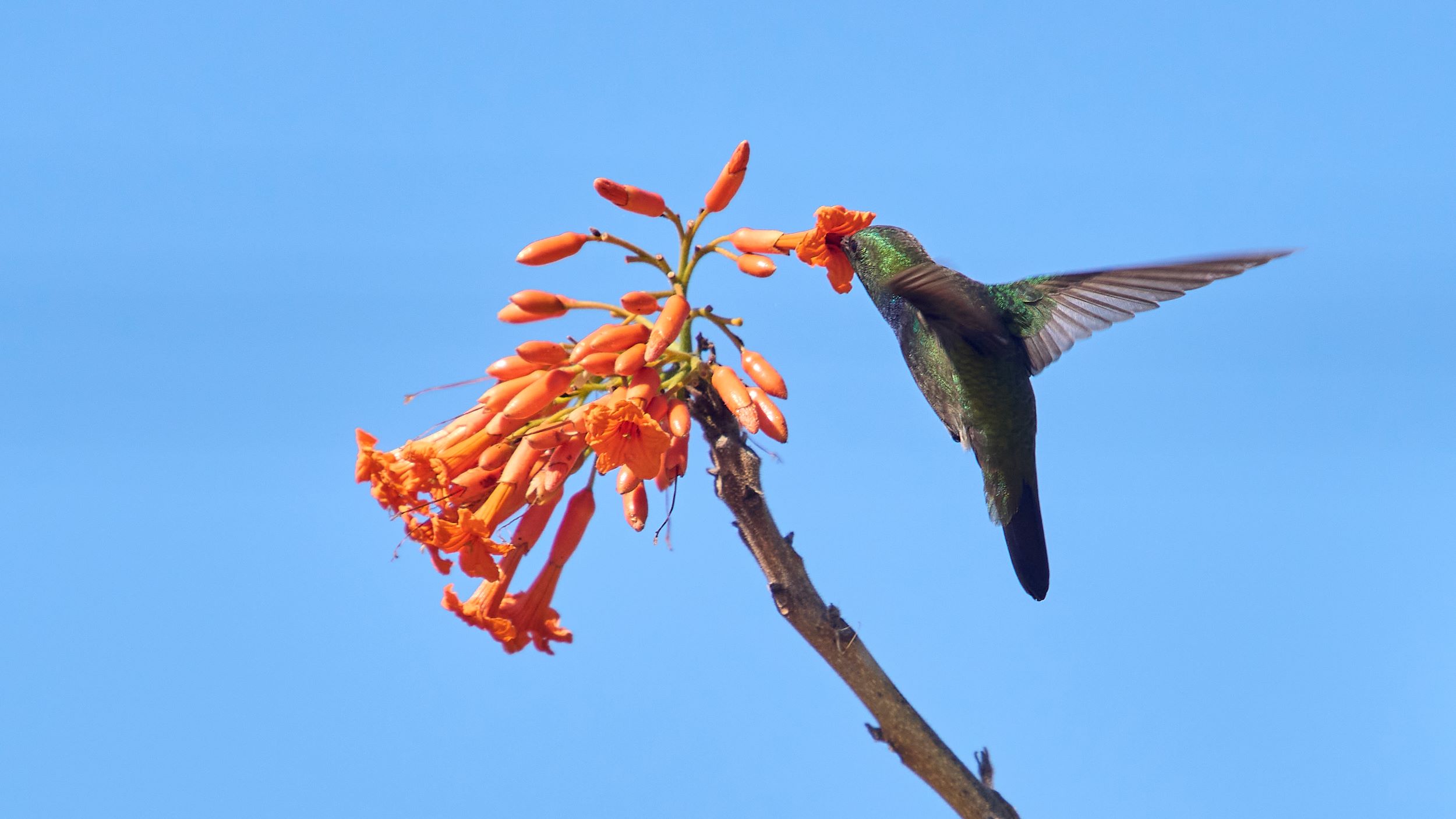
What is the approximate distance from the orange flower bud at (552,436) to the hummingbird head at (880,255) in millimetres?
1892

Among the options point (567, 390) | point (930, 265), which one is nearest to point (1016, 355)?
point (930, 265)

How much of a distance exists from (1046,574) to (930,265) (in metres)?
1.71

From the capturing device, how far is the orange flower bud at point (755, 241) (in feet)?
15.6

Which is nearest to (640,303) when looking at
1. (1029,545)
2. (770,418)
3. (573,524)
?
(770,418)

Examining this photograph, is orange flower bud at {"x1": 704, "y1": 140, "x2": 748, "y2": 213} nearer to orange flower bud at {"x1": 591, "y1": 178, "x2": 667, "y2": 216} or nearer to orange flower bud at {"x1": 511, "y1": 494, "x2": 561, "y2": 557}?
orange flower bud at {"x1": 591, "y1": 178, "x2": 667, "y2": 216}

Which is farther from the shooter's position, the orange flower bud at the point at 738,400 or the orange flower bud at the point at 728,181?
the orange flower bud at the point at 728,181

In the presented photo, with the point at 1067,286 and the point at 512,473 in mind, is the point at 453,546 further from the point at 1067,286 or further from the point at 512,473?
the point at 1067,286

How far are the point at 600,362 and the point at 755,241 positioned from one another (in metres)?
0.92

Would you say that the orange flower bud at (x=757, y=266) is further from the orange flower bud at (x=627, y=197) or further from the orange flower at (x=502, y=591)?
the orange flower at (x=502, y=591)

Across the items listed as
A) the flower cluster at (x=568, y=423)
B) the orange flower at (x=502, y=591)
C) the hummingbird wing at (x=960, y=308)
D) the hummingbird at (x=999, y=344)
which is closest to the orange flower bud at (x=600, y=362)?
the flower cluster at (x=568, y=423)

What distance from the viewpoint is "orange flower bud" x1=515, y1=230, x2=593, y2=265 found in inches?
182

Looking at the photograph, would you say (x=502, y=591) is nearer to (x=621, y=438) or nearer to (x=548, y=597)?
(x=548, y=597)

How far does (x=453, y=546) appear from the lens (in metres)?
4.63

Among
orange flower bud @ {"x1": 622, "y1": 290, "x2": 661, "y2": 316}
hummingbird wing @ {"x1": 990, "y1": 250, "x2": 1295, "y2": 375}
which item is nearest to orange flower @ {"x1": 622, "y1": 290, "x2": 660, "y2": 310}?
orange flower bud @ {"x1": 622, "y1": 290, "x2": 661, "y2": 316}
